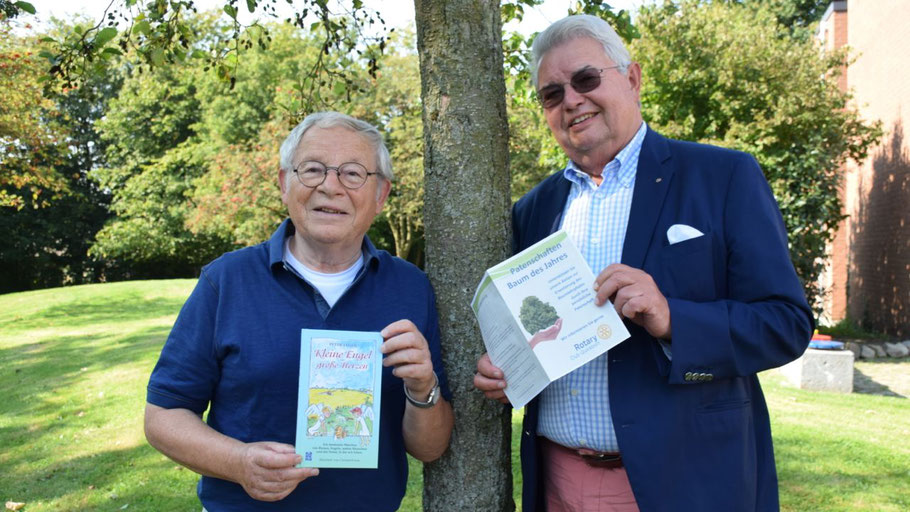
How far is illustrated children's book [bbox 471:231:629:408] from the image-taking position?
209 cm

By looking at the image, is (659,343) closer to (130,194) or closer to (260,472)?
(260,472)

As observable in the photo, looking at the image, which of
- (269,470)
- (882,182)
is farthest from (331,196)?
(882,182)

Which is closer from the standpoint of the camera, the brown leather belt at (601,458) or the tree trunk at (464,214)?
the brown leather belt at (601,458)

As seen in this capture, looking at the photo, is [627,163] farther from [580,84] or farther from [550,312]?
[550,312]

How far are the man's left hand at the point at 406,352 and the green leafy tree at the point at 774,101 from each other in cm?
1285

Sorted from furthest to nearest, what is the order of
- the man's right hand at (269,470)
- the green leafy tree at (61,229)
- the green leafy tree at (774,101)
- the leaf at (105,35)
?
the green leafy tree at (61,229) < the green leafy tree at (774,101) < the leaf at (105,35) < the man's right hand at (269,470)

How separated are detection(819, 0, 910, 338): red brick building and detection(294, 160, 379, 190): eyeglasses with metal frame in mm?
14679

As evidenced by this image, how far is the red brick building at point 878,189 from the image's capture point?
1470 cm

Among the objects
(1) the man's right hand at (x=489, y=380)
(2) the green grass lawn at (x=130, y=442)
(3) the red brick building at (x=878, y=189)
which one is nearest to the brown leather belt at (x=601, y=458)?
(1) the man's right hand at (x=489, y=380)

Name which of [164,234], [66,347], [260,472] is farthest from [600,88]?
[164,234]

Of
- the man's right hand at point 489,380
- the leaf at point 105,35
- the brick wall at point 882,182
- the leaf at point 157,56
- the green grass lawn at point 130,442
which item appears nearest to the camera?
the man's right hand at point 489,380

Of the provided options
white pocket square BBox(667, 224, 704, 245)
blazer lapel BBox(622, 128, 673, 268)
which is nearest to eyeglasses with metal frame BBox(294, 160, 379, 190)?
blazer lapel BBox(622, 128, 673, 268)

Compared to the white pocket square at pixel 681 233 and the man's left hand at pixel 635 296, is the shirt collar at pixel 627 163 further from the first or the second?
the man's left hand at pixel 635 296

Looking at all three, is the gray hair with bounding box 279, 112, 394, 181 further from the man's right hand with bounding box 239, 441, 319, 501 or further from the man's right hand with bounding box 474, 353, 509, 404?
the man's right hand with bounding box 239, 441, 319, 501
